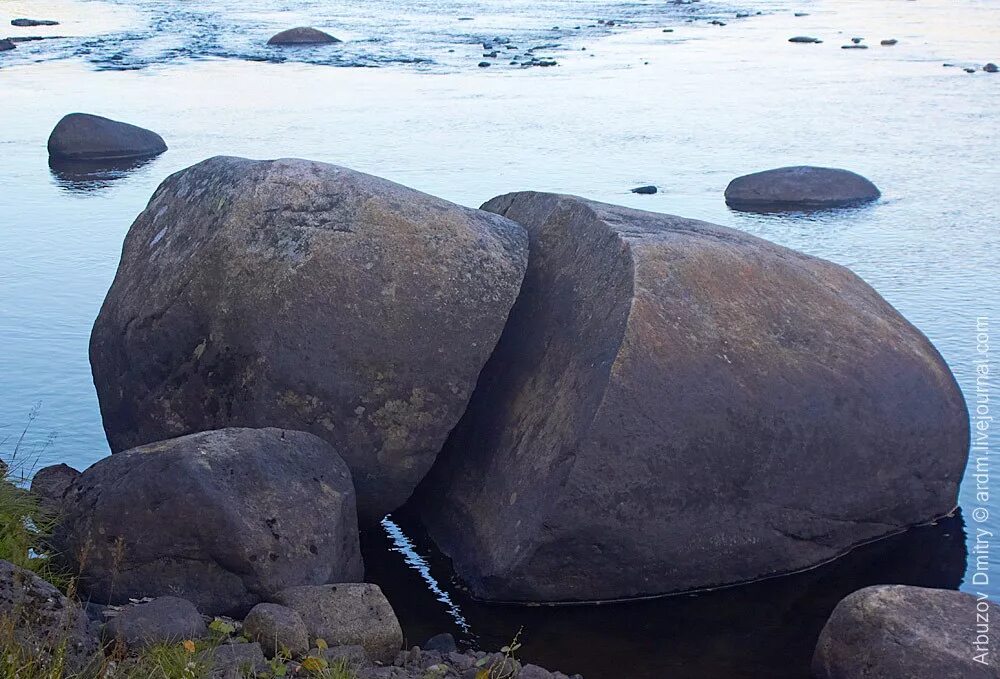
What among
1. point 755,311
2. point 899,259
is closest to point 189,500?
point 755,311

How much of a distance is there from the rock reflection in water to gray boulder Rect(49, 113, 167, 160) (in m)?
12.1

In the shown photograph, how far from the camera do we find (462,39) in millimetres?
32844

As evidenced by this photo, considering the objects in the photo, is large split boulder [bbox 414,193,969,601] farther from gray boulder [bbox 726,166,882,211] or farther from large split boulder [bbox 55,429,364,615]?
gray boulder [bbox 726,166,882,211]

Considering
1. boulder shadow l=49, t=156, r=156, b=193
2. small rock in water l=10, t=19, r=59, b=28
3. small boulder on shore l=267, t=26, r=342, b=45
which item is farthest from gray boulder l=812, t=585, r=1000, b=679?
small rock in water l=10, t=19, r=59, b=28

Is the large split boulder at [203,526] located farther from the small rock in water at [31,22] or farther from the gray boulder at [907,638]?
the small rock in water at [31,22]

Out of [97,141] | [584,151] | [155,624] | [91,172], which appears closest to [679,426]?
[155,624]

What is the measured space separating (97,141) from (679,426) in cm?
1353

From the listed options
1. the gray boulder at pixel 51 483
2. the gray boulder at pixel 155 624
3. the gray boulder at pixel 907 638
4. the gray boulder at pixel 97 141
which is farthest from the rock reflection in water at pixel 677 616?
the gray boulder at pixel 97 141

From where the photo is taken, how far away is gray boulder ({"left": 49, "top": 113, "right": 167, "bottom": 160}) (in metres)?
18.1

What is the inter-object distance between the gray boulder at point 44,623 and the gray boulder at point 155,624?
135 mm

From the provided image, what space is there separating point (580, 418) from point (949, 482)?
246 cm

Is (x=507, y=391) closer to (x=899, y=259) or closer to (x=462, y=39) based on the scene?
(x=899, y=259)

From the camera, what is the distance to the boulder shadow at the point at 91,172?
1655 cm

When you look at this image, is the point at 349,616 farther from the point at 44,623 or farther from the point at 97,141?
the point at 97,141
